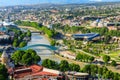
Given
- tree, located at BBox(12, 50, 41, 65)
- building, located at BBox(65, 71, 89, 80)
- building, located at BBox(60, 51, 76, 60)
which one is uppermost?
building, located at BBox(65, 71, 89, 80)

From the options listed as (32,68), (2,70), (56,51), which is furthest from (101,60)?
(2,70)

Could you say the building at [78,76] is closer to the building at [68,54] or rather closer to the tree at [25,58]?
the tree at [25,58]

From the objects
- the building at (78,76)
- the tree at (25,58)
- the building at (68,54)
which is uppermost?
the building at (78,76)

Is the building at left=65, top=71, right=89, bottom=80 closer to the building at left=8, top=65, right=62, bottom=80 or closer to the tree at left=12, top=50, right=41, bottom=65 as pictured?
the building at left=8, top=65, right=62, bottom=80

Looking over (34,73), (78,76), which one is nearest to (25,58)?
(34,73)

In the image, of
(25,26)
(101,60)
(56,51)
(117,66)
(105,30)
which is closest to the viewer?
(117,66)

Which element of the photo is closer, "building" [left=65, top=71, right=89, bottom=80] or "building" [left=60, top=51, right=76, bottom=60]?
"building" [left=65, top=71, right=89, bottom=80]

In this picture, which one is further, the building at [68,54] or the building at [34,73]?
the building at [68,54]

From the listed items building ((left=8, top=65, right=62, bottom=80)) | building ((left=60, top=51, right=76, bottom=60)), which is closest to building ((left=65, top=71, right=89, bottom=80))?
building ((left=8, top=65, right=62, bottom=80))

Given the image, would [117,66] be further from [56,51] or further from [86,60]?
[56,51]

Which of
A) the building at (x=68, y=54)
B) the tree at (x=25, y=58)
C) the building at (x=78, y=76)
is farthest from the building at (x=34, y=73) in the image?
the building at (x=68, y=54)

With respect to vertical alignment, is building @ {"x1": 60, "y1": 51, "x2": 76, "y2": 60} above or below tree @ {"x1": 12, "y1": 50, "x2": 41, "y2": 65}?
below
